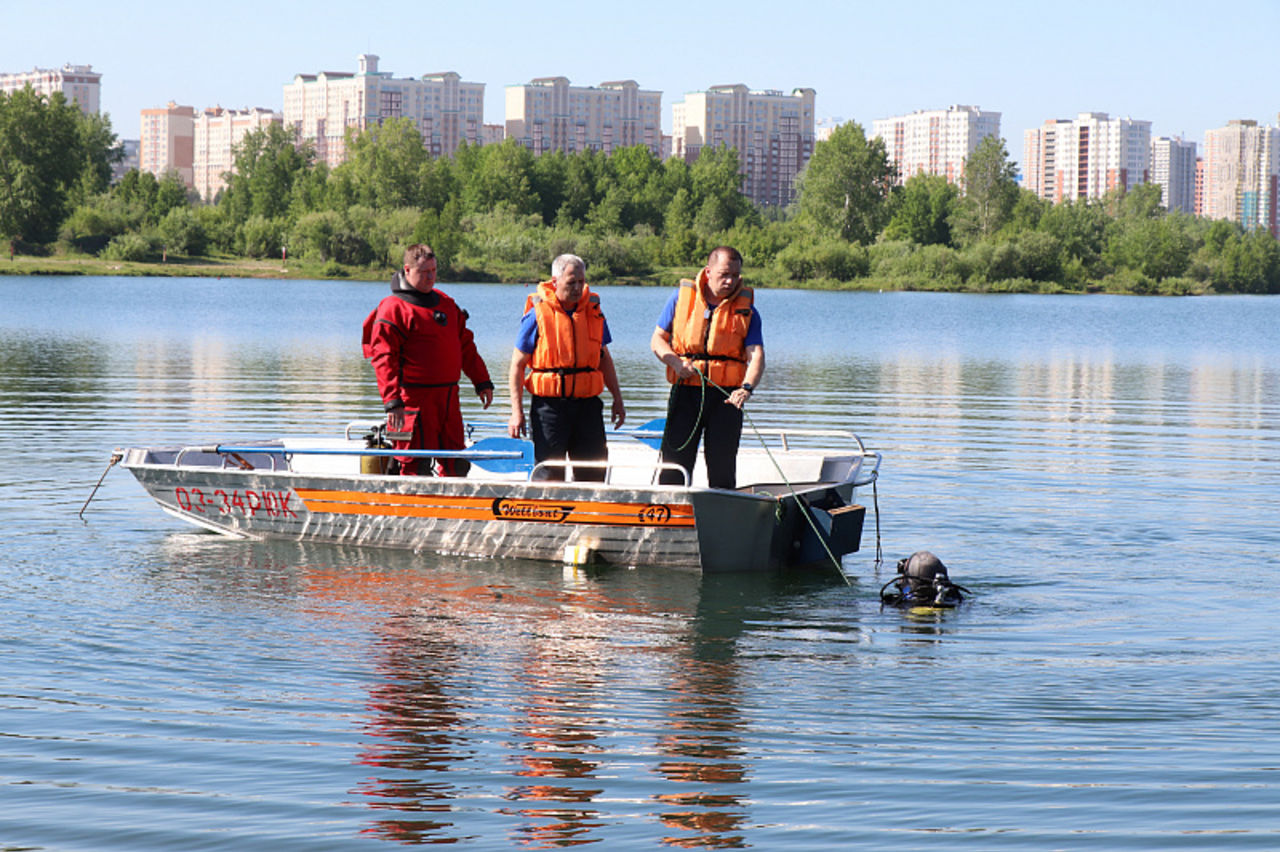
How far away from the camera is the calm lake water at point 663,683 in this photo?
182 inches

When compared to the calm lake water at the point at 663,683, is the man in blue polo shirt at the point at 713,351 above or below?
above

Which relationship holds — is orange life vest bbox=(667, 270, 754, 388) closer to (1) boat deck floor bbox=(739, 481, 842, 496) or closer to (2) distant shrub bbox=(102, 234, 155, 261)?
(1) boat deck floor bbox=(739, 481, 842, 496)

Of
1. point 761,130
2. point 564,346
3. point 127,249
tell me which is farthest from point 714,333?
point 761,130

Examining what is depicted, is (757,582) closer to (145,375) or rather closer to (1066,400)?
(1066,400)

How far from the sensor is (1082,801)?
4742 millimetres

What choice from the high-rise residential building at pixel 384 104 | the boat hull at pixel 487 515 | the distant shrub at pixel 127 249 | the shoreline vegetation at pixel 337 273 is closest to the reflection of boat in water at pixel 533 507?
the boat hull at pixel 487 515

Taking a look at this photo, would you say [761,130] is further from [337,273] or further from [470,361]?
[470,361]

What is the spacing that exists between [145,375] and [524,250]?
58.5 m

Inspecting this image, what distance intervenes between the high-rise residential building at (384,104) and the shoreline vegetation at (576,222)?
56462 millimetres

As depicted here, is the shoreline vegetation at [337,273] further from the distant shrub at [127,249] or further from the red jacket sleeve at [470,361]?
the red jacket sleeve at [470,361]

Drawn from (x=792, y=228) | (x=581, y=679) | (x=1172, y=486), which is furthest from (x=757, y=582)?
(x=792, y=228)

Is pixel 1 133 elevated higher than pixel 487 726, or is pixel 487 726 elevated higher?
pixel 1 133

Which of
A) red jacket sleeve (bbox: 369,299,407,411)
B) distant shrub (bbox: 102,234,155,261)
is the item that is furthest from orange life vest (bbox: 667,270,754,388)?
distant shrub (bbox: 102,234,155,261)

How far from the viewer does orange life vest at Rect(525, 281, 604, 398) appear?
8016mm
